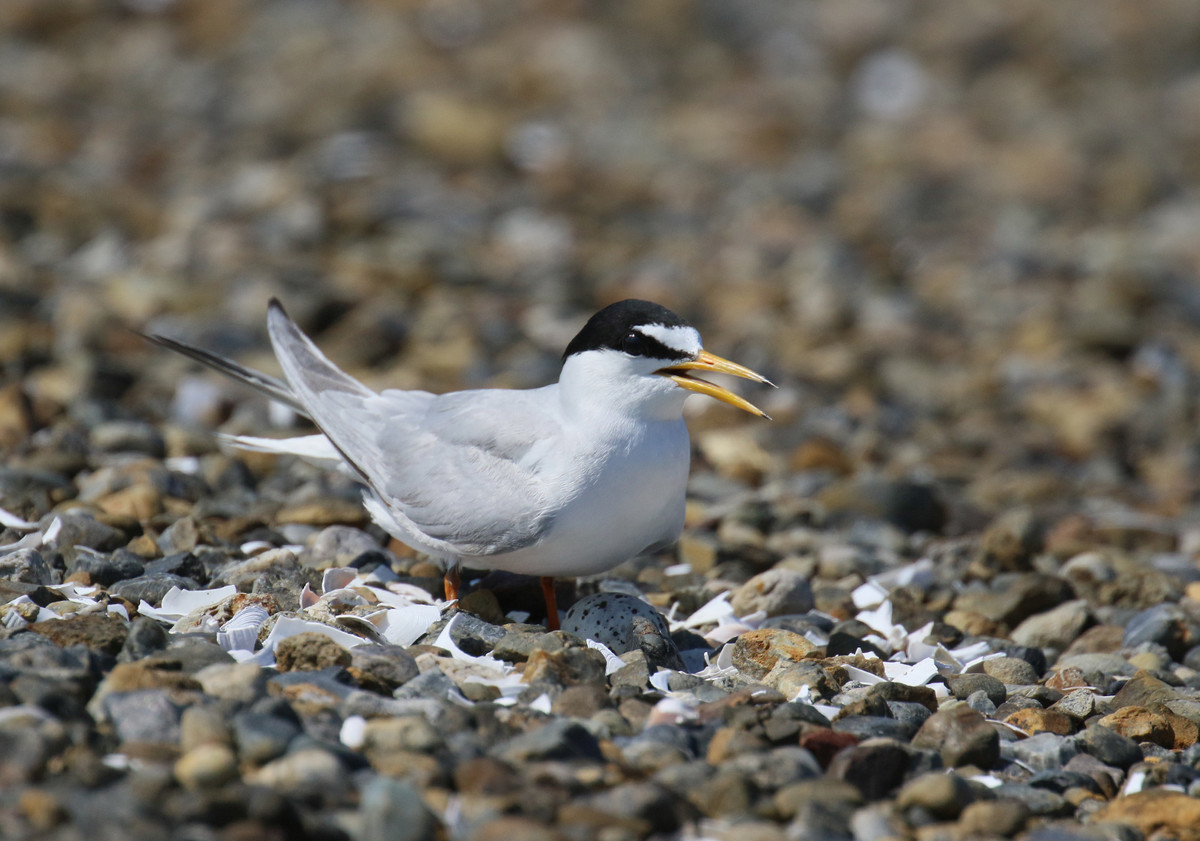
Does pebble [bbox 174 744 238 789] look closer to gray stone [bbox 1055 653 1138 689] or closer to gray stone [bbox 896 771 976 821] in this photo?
gray stone [bbox 896 771 976 821]

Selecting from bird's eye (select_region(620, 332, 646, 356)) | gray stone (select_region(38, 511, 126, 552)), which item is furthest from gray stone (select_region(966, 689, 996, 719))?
gray stone (select_region(38, 511, 126, 552))

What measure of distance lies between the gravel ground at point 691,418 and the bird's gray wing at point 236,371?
0.43m

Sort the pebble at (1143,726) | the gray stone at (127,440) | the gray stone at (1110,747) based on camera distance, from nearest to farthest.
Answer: the gray stone at (1110,747)
the pebble at (1143,726)
the gray stone at (127,440)

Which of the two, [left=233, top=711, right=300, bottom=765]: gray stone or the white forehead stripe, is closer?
[left=233, top=711, right=300, bottom=765]: gray stone

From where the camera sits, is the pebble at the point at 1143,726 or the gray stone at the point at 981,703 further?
the gray stone at the point at 981,703

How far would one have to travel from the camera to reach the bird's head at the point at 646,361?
155 inches

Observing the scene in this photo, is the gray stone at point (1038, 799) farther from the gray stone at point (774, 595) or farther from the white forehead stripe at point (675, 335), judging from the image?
the white forehead stripe at point (675, 335)

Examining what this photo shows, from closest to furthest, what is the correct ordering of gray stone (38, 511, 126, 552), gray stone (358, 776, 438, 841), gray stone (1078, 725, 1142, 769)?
1. gray stone (358, 776, 438, 841)
2. gray stone (1078, 725, 1142, 769)
3. gray stone (38, 511, 126, 552)

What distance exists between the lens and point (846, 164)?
1143cm

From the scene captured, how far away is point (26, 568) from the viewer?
3.93 metres

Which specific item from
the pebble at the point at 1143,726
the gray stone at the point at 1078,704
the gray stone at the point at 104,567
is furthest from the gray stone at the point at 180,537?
the pebble at the point at 1143,726

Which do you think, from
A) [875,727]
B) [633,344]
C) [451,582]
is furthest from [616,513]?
[875,727]

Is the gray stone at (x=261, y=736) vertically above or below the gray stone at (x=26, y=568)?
above

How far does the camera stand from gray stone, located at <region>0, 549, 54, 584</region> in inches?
154
